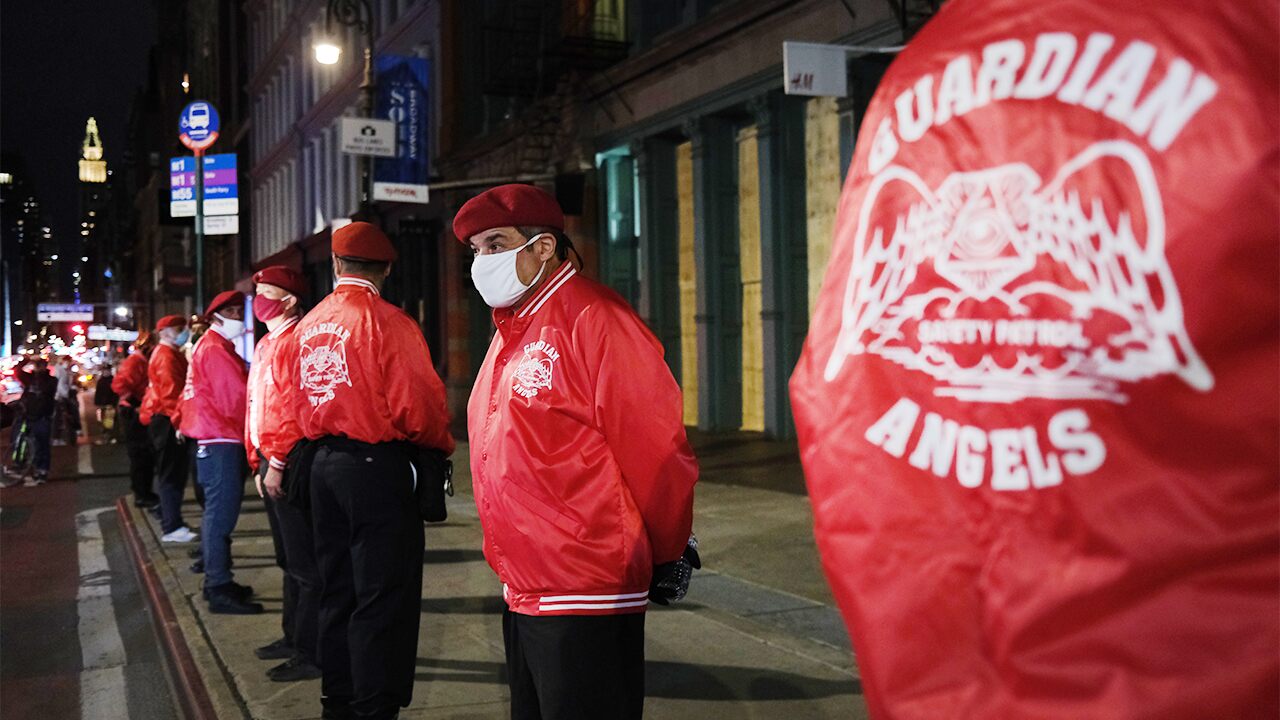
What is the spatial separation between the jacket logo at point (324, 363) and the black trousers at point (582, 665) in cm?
197

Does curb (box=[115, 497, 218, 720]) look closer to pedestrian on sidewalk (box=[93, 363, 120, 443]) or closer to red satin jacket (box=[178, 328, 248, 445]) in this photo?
red satin jacket (box=[178, 328, 248, 445])

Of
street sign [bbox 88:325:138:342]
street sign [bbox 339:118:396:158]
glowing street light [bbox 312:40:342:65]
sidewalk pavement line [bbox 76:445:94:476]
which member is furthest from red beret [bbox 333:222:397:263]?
street sign [bbox 88:325:138:342]

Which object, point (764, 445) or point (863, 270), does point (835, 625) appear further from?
point (764, 445)

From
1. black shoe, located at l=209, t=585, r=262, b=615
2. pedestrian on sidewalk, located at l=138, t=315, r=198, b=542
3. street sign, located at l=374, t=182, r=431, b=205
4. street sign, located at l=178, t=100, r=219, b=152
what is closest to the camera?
black shoe, located at l=209, t=585, r=262, b=615

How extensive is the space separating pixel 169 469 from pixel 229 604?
399cm

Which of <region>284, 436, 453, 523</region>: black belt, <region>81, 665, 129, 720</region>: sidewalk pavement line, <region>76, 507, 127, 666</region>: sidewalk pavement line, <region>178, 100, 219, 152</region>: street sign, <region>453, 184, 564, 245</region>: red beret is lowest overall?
<region>81, 665, 129, 720</region>: sidewalk pavement line

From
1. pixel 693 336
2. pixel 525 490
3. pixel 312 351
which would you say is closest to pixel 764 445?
pixel 693 336

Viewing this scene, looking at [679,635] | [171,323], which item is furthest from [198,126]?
[679,635]

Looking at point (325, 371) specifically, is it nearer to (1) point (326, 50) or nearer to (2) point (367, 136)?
(2) point (367, 136)

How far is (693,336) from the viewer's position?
20.8 meters

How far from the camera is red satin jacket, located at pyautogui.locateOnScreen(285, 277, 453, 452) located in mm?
5125

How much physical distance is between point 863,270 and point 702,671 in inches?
194

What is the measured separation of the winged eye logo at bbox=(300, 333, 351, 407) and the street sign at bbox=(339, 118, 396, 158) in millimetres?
11396

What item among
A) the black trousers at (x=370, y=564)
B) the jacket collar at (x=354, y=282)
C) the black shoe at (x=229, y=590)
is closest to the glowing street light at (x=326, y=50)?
the black shoe at (x=229, y=590)
